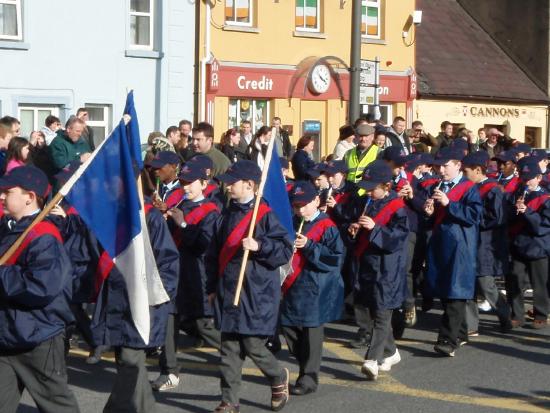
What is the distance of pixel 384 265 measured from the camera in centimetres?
1042

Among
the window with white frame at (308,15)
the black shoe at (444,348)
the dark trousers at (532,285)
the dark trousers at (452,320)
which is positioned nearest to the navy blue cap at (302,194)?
the dark trousers at (452,320)

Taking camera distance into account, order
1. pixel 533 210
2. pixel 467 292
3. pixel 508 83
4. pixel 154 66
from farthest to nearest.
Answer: pixel 508 83 < pixel 154 66 < pixel 533 210 < pixel 467 292

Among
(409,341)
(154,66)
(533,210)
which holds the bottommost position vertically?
(409,341)

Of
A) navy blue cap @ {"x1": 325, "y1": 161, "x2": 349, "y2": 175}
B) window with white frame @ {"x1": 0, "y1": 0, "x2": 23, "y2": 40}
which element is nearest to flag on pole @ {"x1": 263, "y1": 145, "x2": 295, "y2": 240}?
navy blue cap @ {"x1": 325, "y1": 161, "x2": 349, "y2": 175}

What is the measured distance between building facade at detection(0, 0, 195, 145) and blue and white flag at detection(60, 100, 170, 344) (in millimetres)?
14847

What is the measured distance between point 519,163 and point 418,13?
18.7 metres

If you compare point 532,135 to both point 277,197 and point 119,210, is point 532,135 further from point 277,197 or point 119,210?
point 119,210

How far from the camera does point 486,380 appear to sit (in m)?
10.2

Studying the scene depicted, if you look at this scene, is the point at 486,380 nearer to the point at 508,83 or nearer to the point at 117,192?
the point at 117,192

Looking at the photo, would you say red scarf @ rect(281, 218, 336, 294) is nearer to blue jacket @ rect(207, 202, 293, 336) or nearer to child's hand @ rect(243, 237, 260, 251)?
blue jacket @ rect(207, 202, 293, 336)

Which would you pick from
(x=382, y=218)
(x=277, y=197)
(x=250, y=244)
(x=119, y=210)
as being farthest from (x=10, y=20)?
(x=119, y=210)

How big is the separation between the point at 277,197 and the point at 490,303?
3949 millimetres

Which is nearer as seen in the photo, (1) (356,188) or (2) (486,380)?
(2) (486,380)

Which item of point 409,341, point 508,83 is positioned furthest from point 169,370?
point 508,83
